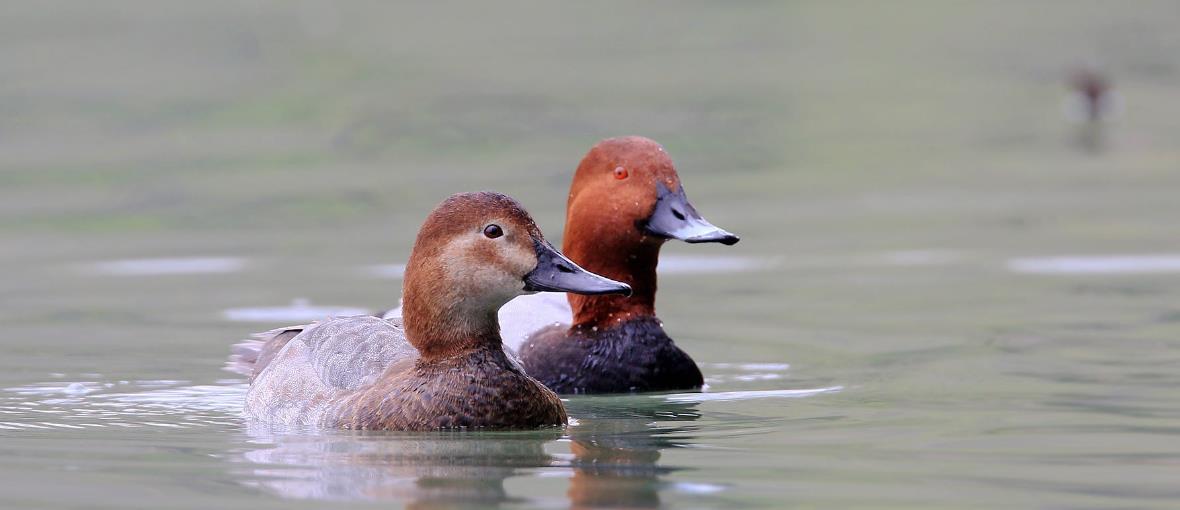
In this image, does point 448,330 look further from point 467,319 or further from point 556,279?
point 556,279

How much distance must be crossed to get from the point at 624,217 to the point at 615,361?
65 cm

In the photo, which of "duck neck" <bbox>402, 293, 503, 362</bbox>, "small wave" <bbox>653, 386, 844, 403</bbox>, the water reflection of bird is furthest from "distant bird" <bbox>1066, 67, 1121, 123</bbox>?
"duck neck" <bbox>402, 293, 503, 362</bbox>

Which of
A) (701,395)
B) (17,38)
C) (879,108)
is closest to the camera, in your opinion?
(701,395)

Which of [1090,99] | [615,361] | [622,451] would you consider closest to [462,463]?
[622,451]

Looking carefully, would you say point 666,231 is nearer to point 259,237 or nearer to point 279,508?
point 279,508

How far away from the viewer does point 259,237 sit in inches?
568

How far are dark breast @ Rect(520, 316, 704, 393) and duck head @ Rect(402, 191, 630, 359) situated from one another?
160cm

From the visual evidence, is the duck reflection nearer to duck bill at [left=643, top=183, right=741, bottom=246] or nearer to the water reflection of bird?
the water reflection of bird

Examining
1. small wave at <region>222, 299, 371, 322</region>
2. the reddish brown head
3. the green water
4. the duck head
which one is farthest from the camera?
small wave at <region>222, 299, 371, 322</region>

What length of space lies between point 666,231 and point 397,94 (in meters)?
12.1

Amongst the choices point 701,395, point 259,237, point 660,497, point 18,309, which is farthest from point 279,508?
point 259,237

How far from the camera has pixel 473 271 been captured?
25.3 feet

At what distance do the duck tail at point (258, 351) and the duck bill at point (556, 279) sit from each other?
5.18 ft

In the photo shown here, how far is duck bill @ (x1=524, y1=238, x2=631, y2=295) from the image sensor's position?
7.77 meters
